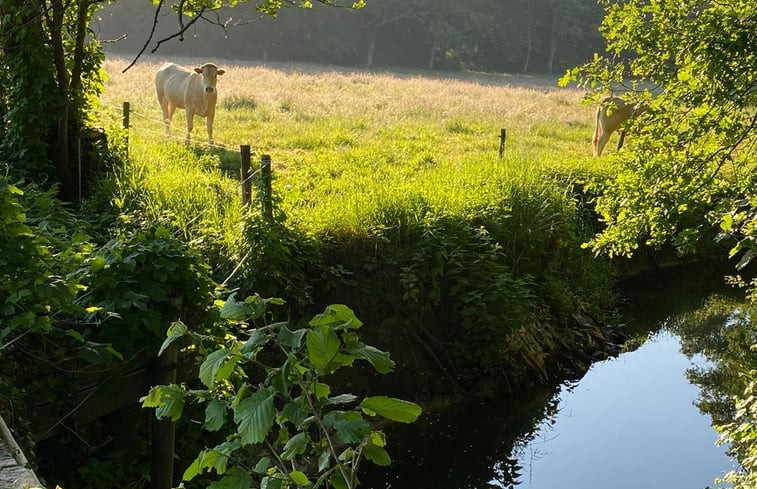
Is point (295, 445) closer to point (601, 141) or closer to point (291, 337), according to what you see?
point (291, 337)

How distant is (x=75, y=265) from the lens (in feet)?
13.9

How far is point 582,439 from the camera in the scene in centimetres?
741

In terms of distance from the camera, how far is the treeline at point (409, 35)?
46719 mm

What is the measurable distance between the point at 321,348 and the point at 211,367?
29cm

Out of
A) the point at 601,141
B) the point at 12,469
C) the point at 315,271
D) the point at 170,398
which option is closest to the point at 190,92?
the point at 315,271

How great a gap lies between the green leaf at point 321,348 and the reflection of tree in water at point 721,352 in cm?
516

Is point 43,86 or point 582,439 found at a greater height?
point 43,86

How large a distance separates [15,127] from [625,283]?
828cm

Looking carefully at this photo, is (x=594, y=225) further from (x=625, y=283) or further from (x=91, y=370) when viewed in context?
(x=91, y=370)

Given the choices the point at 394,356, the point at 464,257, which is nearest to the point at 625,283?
the point at 464,257

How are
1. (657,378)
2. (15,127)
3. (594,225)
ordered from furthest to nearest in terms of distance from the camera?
(594,225), (657,378), (15,127)

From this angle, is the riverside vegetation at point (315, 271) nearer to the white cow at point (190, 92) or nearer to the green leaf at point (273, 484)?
the green leaf at point (273, 484)

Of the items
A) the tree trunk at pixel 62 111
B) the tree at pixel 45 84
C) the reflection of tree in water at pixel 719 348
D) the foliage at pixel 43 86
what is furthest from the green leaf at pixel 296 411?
the tree trunk at pixel 62 111

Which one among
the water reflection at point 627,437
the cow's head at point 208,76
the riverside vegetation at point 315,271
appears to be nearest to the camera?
the riverside vegetation at point 315,271
